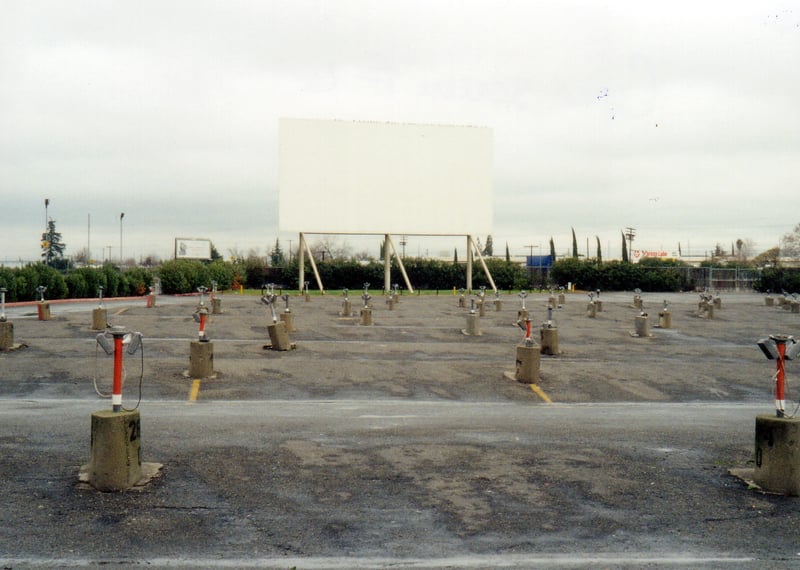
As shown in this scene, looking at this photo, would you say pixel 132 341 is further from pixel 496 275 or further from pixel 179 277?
pixel 496 275

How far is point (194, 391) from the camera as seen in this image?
14633 millimetres

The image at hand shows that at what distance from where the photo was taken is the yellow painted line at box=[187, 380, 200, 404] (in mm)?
13914

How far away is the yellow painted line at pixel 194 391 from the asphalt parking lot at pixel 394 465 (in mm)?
81

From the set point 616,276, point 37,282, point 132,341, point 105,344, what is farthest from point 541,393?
point 616,276

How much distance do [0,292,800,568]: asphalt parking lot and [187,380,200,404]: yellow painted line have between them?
0.08 meters

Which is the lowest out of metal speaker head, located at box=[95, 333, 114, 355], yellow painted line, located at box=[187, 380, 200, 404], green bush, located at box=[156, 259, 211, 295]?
yellow painted line, located at box=[187, 380, 200, 404]

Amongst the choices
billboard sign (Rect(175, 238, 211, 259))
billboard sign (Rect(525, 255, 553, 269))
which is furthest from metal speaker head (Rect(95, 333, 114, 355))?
billboard sign (Rect(175, 238, 211, 259))

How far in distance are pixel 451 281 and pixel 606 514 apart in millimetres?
66739

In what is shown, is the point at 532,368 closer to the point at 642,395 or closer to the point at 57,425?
the point at 642,395

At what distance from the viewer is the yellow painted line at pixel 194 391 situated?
1391cm

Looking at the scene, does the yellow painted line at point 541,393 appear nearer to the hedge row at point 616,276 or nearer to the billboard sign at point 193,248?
the hedge row at point 616,276

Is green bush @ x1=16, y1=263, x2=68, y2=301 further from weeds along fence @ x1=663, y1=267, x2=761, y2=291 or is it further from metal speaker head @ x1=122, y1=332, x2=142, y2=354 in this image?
weeds along fence @ x1=663, y1=267, x2=761, y2=291

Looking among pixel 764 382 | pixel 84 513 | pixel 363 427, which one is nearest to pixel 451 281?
pixel 764 382

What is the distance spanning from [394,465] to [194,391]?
7.26 meters
